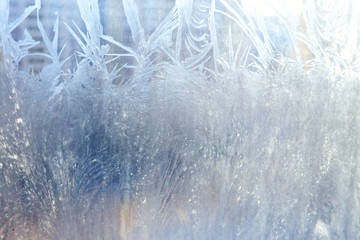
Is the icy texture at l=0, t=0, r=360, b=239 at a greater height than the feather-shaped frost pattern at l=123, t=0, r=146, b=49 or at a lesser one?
lesser

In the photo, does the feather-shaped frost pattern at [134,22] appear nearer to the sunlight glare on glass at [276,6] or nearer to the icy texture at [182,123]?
the icy texture at [182,123]

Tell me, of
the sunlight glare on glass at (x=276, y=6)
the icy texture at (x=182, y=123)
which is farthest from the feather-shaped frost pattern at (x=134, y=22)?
the sunlight glare on glass at (x=276, y=6)

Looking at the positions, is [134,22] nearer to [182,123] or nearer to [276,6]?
[182,123]

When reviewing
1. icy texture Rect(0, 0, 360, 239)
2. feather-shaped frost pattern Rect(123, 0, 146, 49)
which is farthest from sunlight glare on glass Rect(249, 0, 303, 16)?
feather-shaped frost pattern Rect(123, 0, 146, 49)

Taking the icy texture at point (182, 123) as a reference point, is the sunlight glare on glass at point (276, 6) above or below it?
above

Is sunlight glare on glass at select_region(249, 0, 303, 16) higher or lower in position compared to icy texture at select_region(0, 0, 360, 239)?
higher

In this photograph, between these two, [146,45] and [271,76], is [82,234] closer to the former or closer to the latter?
[146,45]

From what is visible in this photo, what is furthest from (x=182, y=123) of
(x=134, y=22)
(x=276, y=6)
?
(x=276, y=6)

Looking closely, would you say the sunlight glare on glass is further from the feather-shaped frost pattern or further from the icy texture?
the feather-shaped frost pattern
